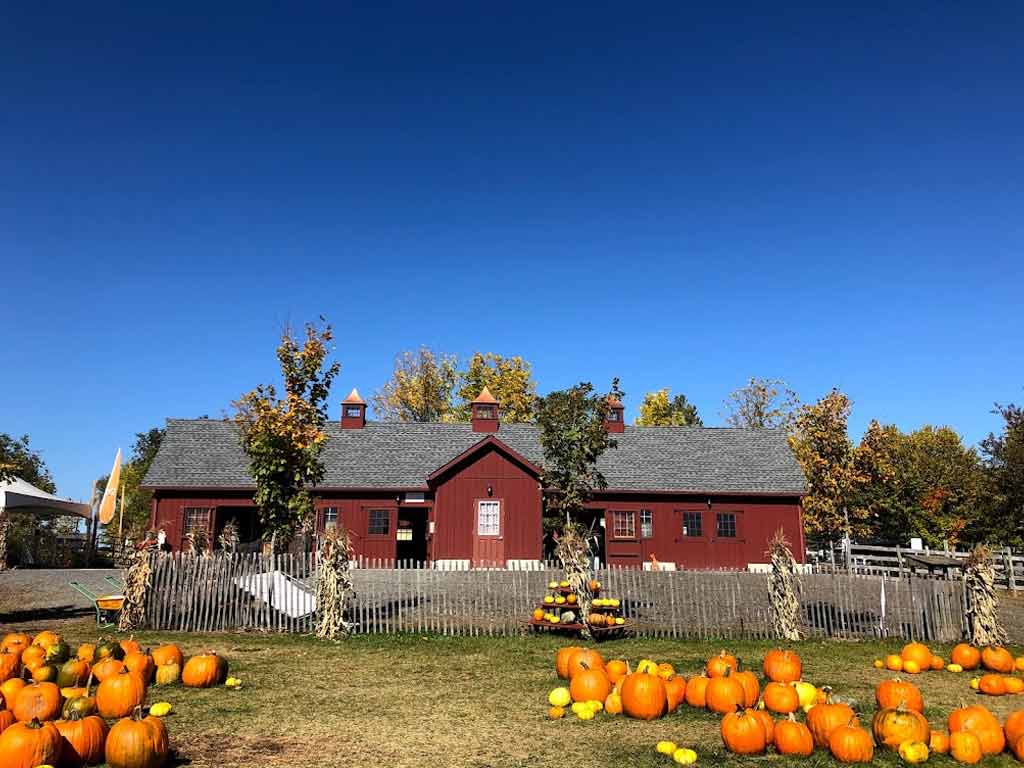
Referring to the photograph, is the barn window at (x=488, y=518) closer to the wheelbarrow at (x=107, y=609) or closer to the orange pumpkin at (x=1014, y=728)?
the wheelbarrow at (x=107, y=609)

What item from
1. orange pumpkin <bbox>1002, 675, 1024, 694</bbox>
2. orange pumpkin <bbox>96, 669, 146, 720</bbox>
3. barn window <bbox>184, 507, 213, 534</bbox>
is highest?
barn window <bbox>184, 507, 213, 534</bbox>

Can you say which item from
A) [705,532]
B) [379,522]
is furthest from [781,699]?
[379,522]

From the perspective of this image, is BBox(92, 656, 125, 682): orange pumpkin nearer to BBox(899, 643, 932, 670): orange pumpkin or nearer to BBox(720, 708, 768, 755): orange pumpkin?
BBox(720, 708, 768, 755): orange pumpkin

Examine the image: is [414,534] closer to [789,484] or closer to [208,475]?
[208,475]

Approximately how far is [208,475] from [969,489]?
41233 millimetres

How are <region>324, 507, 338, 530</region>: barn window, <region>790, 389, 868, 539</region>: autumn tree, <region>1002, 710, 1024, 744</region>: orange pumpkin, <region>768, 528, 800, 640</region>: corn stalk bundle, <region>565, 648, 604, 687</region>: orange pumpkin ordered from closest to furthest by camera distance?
<region>1002, 710, 1024, 744</region>: orange pumpkin < <region>565, 648, 604, 687</region>: orange pumpkin < <region>768, 528, 800, 640</region>: corn stalk bundle < <region>324, 507, 338, 530</region>: barn window < <region>790, 389, 868, 539</region>: autumn tree

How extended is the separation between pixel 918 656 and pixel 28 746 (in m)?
12.3

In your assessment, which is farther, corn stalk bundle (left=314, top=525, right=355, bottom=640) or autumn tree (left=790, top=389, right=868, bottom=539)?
autumn tree (left=790, top=389, right=868, bottom=539)

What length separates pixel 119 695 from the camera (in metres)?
8.18

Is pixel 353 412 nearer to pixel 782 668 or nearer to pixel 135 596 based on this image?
pixel 135 596

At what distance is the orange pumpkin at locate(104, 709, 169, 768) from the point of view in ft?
20.6

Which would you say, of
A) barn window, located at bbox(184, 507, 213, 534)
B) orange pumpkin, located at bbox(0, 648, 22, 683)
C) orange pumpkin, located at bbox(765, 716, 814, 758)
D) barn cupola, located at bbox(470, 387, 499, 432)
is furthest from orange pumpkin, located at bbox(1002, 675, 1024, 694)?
barn window, located at bbox(184, 507, 213, 534)

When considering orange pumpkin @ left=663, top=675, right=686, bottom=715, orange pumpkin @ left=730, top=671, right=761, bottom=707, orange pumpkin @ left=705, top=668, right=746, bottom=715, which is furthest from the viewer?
orange pumpkin @ left=663, top=675, right=686, bottom=715

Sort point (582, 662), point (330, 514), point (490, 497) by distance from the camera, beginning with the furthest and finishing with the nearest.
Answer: point (330, 514), point (490, 497), point (582, 662)
